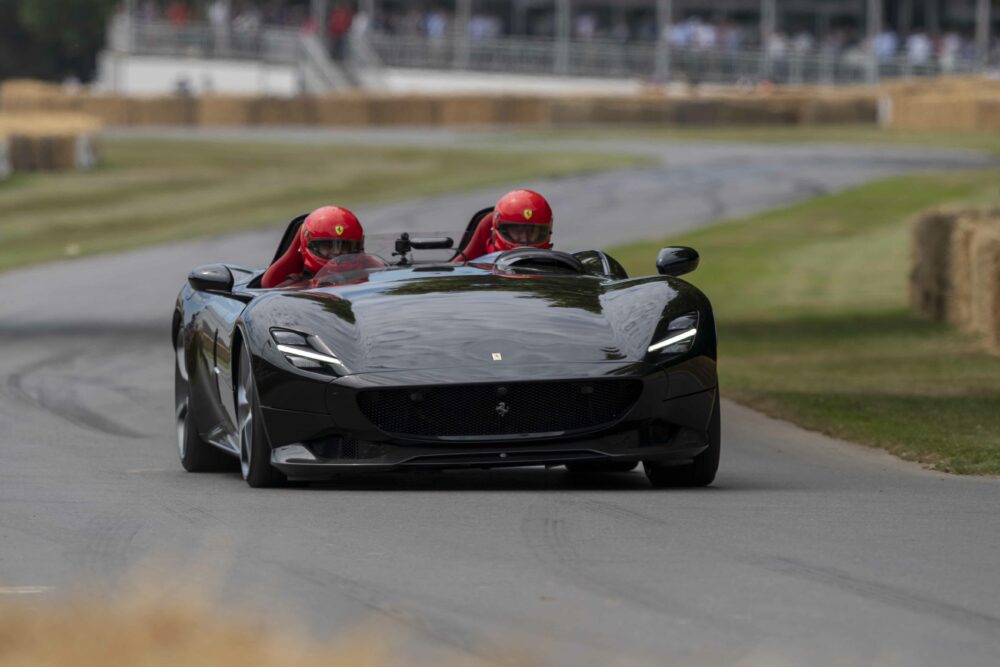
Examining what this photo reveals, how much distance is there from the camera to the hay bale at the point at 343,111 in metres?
73.0

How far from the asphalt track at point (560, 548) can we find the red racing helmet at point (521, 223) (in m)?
1.52

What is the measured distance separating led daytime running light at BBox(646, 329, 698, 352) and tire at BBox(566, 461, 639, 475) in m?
0.52

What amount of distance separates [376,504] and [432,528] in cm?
81

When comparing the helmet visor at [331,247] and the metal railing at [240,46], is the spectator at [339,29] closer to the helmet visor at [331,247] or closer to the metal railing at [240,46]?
the metal railing at [240,46]

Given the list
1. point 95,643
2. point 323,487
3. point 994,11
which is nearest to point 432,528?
point 323,487

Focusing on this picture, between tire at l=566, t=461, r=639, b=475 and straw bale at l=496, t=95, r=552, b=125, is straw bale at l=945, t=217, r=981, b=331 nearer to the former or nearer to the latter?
tire at l=566, t=461, r=639, b=475

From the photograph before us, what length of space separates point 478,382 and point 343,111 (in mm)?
64835

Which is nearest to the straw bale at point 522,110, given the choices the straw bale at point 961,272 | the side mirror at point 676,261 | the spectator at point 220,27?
the spectator at point 220,27

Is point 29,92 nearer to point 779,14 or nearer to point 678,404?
point 779,14

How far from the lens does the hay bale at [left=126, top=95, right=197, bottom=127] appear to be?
76.8 m

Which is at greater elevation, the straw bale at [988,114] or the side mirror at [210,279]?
the side mirror at [210,279]

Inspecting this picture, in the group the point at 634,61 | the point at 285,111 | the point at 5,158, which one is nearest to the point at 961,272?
the point at 5,158

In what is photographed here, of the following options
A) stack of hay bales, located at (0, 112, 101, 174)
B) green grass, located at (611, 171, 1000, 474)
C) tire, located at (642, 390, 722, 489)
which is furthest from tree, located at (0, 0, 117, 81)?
tire, located at (642, 390, 722, 489)

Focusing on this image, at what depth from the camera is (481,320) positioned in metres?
9.42
